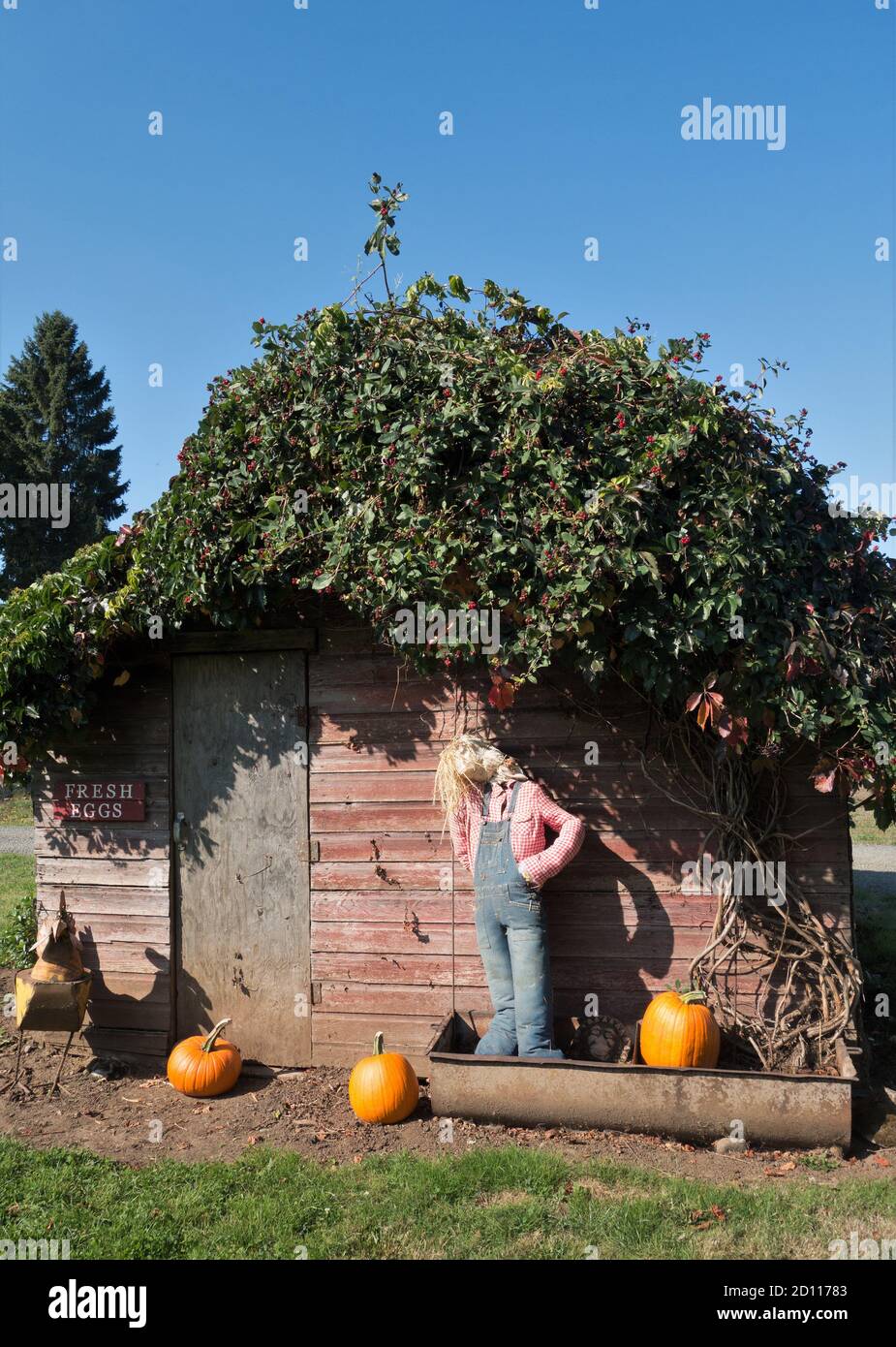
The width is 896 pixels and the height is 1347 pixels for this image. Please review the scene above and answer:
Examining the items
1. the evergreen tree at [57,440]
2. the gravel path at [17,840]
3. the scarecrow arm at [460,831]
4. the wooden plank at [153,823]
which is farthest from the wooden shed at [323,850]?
the evergreen tree at [57,440]

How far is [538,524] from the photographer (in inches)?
211

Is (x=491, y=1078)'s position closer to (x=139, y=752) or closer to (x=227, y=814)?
(x=227, y=814)

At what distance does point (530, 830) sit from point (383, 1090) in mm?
1681

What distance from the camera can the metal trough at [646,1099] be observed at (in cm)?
492

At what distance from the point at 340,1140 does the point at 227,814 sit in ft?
7.53

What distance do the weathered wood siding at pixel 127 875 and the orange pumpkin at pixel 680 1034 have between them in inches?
133

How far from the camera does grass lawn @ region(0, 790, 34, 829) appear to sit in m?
22.6

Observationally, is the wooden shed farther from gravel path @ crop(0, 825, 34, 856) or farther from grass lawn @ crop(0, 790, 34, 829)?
grass lawn @ crop(0, 790, 34, 829)

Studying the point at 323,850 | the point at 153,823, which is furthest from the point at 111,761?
the point at 323,850

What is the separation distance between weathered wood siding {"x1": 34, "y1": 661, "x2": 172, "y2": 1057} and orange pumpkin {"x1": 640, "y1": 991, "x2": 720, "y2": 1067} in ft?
11.1

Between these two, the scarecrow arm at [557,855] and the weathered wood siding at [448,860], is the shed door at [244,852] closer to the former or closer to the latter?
the weathered wood siding at [448,860]
